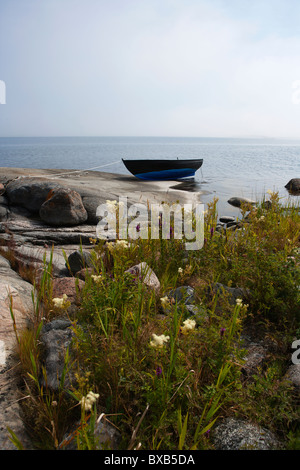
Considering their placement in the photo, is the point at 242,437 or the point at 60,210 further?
the point at 60,210

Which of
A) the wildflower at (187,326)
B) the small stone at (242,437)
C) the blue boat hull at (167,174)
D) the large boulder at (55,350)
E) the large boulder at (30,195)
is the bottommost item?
the small stone at (242,437)

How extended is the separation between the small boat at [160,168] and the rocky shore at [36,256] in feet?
21.6

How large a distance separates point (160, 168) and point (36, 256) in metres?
15.1

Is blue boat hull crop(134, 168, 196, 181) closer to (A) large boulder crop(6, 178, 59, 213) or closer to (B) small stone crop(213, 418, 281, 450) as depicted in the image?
(A) large boulder crop(6, 178, 59, 213)

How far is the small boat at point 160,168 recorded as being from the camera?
19109 millimetres

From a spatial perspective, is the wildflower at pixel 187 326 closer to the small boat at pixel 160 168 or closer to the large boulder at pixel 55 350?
the large boulder at pixel 55 350

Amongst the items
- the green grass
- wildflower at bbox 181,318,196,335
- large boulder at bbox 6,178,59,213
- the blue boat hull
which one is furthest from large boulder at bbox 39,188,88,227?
the blue boat hull

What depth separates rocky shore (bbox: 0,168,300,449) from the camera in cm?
211

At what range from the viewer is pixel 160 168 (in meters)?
19.6

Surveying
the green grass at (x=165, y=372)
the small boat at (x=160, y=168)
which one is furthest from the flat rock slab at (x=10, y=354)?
the small boat at (x=160, y=168)

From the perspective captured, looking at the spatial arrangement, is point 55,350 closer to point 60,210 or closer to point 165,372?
point 165,372

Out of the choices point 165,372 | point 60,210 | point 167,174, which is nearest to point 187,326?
point 165,372

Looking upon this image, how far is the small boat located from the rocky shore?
21.6 ft
